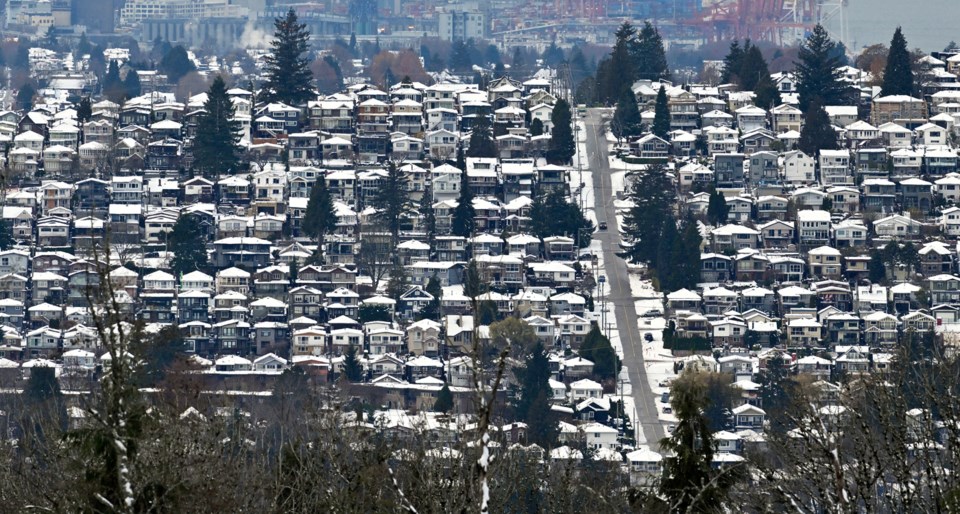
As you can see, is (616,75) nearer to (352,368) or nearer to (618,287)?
(618,287)

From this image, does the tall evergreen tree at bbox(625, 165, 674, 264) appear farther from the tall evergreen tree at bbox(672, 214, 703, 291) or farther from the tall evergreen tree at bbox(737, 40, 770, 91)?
the tall evergreen tree at bbox(737, 40, 770, 91)

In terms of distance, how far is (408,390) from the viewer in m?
41.2

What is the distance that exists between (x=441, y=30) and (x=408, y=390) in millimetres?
71841

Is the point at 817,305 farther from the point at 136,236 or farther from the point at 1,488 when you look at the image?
the point at 1,488

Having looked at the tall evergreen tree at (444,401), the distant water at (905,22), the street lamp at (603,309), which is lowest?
the tall evergreen tree at (444,401)

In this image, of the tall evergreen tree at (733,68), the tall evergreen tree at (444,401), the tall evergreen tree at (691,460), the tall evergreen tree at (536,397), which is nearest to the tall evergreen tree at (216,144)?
the tall evergreen tree at (733,68)

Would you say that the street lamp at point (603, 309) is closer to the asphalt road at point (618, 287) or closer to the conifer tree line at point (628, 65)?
the asphalt road at point (618, 287)

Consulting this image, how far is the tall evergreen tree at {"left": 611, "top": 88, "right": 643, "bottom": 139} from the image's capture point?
56594 millimetres

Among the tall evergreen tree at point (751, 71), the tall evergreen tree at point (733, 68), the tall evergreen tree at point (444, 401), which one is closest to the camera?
the tall evergreen tree at point (444, 401)

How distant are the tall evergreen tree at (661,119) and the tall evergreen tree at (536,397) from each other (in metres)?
14.6

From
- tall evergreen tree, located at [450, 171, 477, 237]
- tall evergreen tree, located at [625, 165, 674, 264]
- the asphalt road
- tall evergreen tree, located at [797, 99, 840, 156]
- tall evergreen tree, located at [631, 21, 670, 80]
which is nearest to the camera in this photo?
the asphalt road

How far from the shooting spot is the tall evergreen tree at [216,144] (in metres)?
55.0

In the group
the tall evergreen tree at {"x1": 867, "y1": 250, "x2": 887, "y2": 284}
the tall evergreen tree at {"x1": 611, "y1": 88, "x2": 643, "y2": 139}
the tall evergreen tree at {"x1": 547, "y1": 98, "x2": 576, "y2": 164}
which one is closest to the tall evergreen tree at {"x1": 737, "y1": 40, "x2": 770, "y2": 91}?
the tall evergreen tree at {"x1": 611, "y1": 88, "x2": 643, "y2": 139}

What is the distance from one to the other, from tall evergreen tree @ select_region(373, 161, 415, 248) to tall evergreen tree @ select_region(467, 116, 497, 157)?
3.72 m
